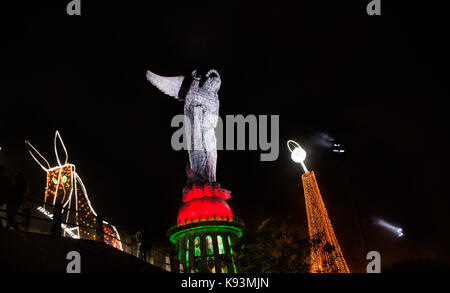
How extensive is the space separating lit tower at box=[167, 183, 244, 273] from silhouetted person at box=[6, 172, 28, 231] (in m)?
33.7

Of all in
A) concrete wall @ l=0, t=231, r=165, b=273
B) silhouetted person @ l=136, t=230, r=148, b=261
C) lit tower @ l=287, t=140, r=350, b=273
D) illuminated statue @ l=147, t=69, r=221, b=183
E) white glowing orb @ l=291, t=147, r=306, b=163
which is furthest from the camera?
illuminated statue @ l=147, t=69, r=221, b=183

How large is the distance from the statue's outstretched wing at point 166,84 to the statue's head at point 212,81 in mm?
4137

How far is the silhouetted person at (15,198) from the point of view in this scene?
42.6 feet

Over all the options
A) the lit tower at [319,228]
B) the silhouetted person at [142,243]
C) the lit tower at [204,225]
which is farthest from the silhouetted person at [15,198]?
the lit tower at [204,225]

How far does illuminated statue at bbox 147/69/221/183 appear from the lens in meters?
50.6

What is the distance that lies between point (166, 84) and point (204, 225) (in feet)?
72.4

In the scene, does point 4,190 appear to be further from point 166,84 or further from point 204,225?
point 166,84

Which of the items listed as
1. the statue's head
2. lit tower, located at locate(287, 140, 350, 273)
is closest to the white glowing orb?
lit tower, located at locate(287, 140, 350, 273)

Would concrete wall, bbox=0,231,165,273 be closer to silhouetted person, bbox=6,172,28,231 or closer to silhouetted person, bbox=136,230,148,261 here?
silhouetted person, bbox=6,172,28,231

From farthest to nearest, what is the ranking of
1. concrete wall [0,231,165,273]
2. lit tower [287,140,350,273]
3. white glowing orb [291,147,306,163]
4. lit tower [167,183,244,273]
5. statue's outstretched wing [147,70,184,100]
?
1. statue's outstretched wing [147,70,184,100]
2. lit tower [167,183,244,273]
3. white glowing orb [291,147,306,163]
4. lit tower [287,140,350,273]
5. concrete wall [0,231,165,273]

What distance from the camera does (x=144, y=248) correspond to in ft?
74.0
